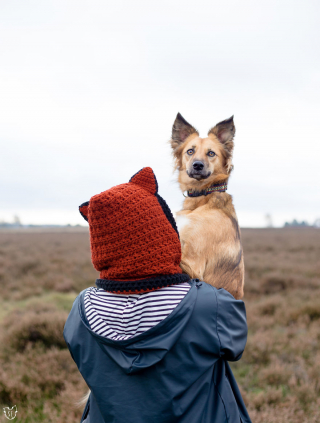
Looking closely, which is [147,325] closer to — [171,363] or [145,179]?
[171,363]

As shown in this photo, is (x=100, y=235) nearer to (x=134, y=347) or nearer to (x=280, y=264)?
(x=134, y=347)

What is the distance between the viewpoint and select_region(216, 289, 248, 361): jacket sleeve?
4.05ft

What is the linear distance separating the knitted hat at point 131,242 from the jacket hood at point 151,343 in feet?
Result: 0.44

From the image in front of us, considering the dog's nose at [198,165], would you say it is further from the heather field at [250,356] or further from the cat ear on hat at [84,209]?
the heather field at [250,356]

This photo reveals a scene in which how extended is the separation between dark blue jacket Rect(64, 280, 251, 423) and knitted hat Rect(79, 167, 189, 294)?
6.5 inches

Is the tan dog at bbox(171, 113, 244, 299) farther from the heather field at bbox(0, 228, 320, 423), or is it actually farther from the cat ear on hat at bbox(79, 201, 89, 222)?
the heather field at bbox(0, 228, 320, 423)

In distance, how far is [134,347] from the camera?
1.16m

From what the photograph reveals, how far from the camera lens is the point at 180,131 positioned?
3414 millimetres

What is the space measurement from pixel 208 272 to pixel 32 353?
151 inches

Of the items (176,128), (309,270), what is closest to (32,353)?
(176,128)

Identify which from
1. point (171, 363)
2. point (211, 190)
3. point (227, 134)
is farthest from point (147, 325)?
point (227, 134)

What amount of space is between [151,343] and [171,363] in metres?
0.14

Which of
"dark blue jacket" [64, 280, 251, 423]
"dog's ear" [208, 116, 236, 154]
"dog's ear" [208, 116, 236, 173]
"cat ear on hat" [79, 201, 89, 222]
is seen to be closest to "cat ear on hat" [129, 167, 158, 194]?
"cat ear on hat" [79, 201, 89, 222]

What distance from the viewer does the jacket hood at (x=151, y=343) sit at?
1142 millimetres
